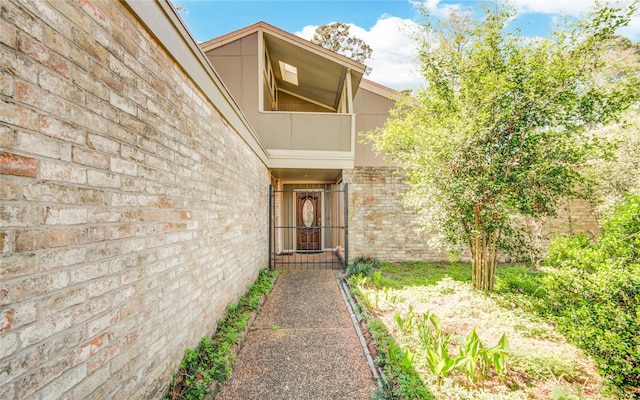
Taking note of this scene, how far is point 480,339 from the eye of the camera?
3154 millimetres

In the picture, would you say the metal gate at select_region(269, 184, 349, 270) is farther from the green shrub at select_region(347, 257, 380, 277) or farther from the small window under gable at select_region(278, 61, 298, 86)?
the small window under gable at select_region(278, 61, 298, 86)

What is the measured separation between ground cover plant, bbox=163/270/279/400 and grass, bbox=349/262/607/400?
1397 millimetres

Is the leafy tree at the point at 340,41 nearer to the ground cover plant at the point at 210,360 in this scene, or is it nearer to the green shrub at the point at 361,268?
the green shrub at the point at 361,268

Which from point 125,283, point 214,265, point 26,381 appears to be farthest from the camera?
point 214,265

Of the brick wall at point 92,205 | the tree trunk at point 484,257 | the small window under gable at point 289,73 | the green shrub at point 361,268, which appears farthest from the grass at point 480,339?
the small window under gable at point 289,73

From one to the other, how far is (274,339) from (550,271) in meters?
3.49

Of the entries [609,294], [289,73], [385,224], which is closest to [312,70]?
[289,73]

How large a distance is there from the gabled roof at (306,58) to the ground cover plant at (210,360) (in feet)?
18.0

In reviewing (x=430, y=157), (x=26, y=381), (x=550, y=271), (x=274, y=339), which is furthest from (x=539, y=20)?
(x=26, y=381)

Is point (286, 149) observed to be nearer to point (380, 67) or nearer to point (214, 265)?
point (214, 265)

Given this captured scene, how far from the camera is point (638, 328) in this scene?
2156mm

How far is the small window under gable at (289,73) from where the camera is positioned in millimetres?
7602

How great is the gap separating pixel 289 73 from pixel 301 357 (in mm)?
7603

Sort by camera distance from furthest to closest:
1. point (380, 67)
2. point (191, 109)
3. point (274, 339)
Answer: point (380, 67)
point (274, 339)
point (191, 109)
